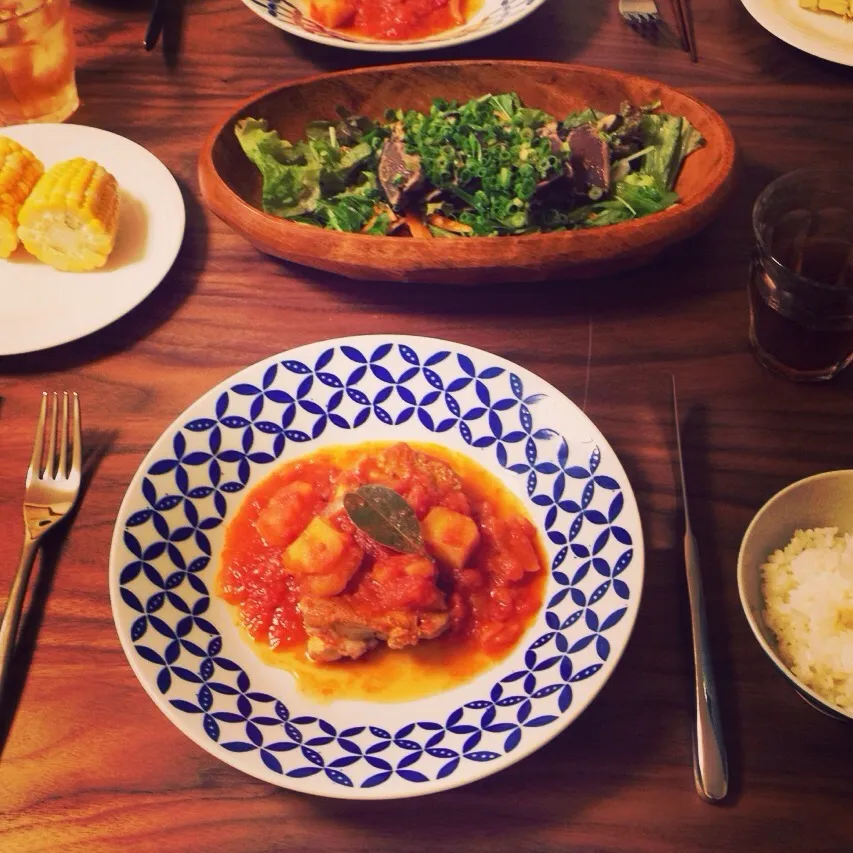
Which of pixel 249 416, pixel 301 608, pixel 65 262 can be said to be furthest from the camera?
pixel 65 262

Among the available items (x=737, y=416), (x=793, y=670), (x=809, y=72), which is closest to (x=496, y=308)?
(x=737, y=416)

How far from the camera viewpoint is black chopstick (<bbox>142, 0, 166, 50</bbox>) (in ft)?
9.53

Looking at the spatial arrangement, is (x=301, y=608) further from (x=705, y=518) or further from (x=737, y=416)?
(x=737, y=416)

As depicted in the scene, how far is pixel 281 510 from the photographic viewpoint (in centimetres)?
174

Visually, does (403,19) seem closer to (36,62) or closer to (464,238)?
(36,62)

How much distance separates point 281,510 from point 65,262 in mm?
1039

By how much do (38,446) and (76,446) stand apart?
94mm

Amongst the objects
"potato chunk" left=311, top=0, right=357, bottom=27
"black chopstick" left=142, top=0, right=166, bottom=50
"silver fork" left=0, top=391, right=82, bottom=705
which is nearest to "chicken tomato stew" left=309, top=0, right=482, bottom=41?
"potato chunk" left=311, top=0, right=357, bottom=27

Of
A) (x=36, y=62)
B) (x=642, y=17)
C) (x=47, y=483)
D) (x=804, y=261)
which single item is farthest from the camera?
(x=642, y=17)

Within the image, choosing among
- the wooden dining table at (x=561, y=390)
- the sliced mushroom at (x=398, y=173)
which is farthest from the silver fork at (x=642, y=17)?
the sliced mushroom at (x=398, y=173)

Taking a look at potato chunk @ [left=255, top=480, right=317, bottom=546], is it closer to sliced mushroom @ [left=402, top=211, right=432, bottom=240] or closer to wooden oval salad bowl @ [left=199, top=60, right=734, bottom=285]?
wooden oval salad bowl @ [left=199, top=60, right=734, bottom=285]

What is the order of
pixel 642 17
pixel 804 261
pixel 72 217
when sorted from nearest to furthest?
pixel 804 261, pixel 72 217, pixel 642 17

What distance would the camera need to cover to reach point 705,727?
57.2 inches

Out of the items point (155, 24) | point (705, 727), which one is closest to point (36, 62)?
point (155, 24)
